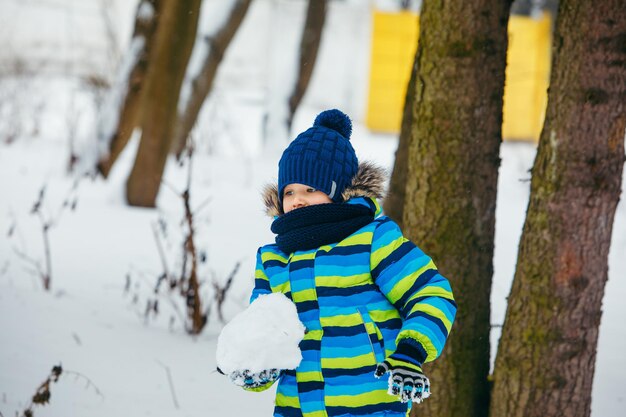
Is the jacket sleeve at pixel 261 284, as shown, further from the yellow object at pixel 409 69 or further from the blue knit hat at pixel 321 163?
the yellow object at pixel 409 69

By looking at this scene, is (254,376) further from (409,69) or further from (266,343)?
(409,69)

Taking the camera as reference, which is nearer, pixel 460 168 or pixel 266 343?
pixel 266 343

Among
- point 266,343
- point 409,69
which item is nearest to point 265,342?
point 266,343

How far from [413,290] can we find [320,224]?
282mm

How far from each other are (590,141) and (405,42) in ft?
45.6

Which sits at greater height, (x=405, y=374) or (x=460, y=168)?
(x=460, y=168)

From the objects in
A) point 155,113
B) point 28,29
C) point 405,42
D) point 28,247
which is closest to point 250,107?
point 405,42

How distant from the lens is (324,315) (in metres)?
1.77

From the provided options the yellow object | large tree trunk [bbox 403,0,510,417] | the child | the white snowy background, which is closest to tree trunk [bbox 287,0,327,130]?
the white snowy background

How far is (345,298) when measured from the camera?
1768 millimetres

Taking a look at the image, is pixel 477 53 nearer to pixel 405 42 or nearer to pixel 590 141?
pixel 590 141

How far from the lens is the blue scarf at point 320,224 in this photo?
71.2 inches

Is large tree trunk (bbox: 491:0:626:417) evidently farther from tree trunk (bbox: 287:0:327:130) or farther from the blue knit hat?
tree trunk (bbox: 287:0:327:130)

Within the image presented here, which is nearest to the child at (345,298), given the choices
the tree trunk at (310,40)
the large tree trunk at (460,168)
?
the large tree trunk at (460,168)
